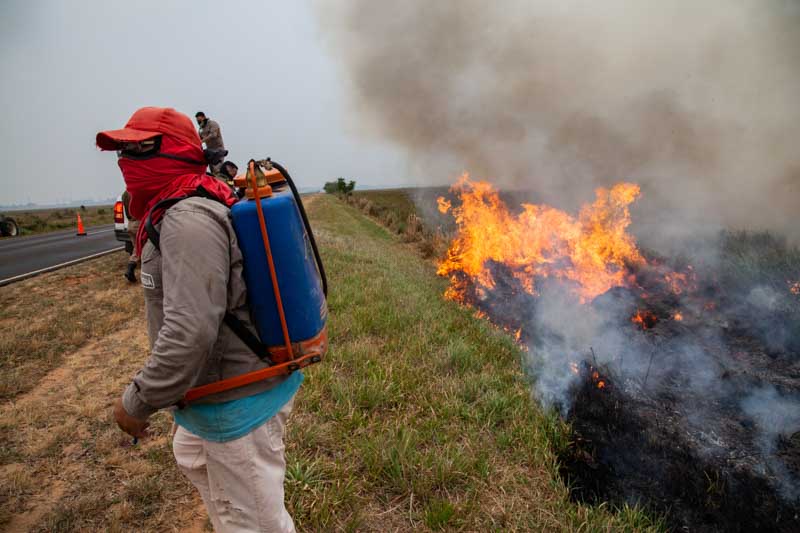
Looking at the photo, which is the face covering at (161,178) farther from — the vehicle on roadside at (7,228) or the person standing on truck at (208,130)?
the vehicle on roadside at (7,228)

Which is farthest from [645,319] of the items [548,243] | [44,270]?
[44,270]

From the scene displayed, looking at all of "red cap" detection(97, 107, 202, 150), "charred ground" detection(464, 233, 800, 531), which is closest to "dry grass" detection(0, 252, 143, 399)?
"red cap" detection(97, 107, 202, 150)

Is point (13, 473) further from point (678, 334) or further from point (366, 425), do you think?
point (678, 334)

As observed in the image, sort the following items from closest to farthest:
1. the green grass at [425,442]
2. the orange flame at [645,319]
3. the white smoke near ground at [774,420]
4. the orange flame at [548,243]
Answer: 1. the green grass at [425,442]
2. the white smoke near ground at [774,420]
3. the orange flame at [645,319]
4. the orange flame at [548,243]

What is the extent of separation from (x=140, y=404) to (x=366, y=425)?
2.17m

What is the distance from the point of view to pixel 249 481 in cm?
169

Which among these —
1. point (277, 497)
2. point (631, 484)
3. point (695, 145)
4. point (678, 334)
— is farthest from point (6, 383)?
point (695, 145)

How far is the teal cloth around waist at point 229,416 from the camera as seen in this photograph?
164 cm

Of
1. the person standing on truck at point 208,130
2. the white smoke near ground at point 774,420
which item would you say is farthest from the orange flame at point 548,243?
the person standing on truck at point 208,130

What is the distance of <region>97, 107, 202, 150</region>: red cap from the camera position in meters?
1.56

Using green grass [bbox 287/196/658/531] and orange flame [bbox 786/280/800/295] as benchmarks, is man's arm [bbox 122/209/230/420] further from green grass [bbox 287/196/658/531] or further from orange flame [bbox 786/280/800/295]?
orange flame [bbox 786/280/800/295]

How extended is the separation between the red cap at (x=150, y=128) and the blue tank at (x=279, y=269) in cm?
46

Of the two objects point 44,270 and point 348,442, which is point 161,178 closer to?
point 348,442

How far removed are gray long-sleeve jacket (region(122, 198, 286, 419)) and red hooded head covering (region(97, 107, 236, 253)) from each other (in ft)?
0.63
